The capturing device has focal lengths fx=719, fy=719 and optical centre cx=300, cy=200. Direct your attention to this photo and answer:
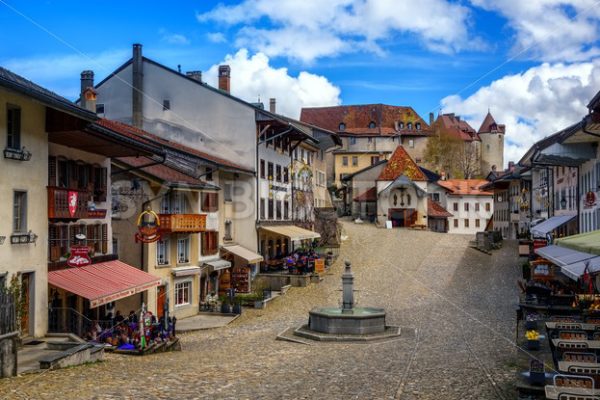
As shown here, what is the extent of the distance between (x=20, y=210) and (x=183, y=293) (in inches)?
632

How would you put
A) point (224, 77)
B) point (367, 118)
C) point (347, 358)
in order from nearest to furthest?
point (347, 358)
point (224, 77)
point (367, 118)

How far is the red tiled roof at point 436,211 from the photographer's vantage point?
3462 inches

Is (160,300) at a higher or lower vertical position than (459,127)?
lower

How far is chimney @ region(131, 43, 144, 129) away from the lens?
48.0 metres

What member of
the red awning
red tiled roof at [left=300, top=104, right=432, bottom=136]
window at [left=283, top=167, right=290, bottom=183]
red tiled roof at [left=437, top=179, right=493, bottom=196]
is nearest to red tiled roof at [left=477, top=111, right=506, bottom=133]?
red tiled roof at [left=300, top=104, right=432, bottom=136]

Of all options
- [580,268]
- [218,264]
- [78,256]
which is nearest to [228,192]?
[218,264]

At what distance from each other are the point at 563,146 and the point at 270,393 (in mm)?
25437

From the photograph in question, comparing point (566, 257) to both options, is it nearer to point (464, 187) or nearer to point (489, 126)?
point (464, 187)

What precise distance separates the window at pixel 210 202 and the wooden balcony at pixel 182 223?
3063mm

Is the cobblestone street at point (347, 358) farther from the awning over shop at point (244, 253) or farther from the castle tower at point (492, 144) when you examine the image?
the castle tower at point (492, 144)

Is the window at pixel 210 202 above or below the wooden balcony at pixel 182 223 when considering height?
above

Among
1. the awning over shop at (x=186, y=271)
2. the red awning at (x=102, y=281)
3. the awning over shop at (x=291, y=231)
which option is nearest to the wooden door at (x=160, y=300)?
the awning over shop at (x=186, y=271)

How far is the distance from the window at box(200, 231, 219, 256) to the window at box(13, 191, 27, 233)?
58.4 ft

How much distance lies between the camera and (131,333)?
24812mm
